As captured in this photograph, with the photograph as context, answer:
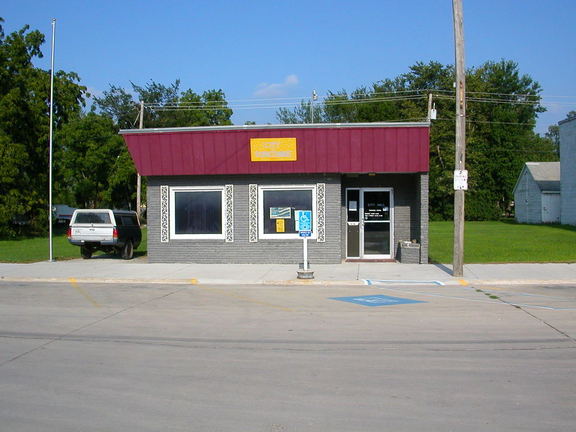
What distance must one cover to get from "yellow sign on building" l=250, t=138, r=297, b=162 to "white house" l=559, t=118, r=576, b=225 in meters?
28.7

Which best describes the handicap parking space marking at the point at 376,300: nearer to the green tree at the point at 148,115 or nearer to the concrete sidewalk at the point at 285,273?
the concrete sidewalk at the point at 285,273

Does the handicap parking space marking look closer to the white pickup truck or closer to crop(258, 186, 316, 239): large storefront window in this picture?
crop(258, 186, 316, 239): large storefront window

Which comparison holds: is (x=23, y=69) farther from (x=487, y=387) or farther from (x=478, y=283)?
(x=487, y=387)

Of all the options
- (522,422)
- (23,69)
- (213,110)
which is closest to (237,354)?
(522,422)

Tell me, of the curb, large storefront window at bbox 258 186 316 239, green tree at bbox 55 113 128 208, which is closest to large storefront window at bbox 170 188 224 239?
large storefront window at bbox 258 186 316 239

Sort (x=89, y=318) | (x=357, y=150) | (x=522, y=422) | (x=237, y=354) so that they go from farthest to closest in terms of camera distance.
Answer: (x=357, y=150), (x=89, y=318), (x=237, y=354), (x=522, y=422)

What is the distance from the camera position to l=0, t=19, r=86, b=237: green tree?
3794 centimetres

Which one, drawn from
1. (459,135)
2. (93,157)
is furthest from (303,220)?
(93,157)

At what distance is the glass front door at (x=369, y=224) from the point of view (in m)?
19.5

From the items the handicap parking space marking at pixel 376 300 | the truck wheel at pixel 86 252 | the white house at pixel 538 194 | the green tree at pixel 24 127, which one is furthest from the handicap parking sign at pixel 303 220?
the white house at pixel 538 194

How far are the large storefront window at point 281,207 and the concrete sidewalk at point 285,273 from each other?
1.16 m

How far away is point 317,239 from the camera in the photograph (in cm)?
1864

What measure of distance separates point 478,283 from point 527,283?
3.95 feet

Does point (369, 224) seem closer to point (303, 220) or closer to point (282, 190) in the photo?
point (282, 190)
